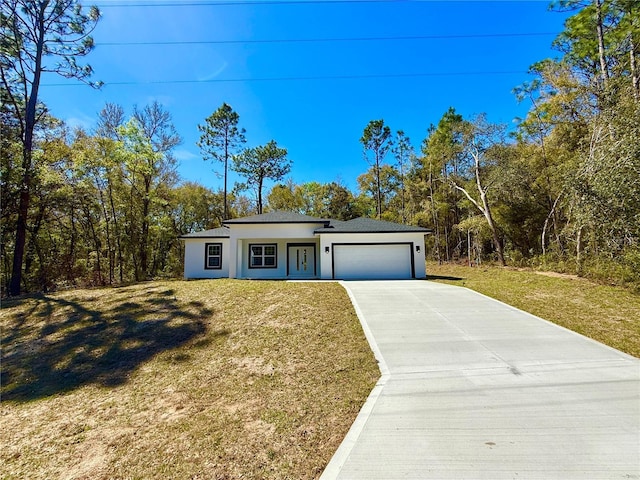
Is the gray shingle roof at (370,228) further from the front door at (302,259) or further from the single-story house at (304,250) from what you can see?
the front door at (302,259)

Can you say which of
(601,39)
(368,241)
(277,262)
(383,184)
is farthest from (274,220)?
(383,184)

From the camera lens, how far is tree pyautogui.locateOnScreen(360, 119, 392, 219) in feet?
85.6

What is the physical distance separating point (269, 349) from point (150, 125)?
20.0 meters

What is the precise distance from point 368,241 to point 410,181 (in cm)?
1406

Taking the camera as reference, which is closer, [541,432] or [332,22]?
[541,432]

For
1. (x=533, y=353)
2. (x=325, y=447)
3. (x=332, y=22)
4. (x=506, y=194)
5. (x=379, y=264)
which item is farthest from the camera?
(x=506, y=194)

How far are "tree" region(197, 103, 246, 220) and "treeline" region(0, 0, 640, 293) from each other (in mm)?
83

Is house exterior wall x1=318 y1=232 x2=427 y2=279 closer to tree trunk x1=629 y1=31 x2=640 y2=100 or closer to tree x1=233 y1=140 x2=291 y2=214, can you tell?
tree trunk x1=629 y1=31 x2=640 y2=100

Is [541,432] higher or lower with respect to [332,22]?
lower

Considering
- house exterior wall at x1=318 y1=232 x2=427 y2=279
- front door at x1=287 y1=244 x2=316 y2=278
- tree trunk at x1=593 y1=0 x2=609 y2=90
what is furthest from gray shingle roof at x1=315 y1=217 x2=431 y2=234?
tree trunk at x1=593 y1=0 x2=609 y2=90

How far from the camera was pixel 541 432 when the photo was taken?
9.45ft

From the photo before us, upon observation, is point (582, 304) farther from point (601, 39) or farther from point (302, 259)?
point (601, 39)

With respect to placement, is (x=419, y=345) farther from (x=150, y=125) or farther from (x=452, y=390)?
(x=150, y=125)

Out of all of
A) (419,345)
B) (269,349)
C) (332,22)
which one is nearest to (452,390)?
(419,345)
